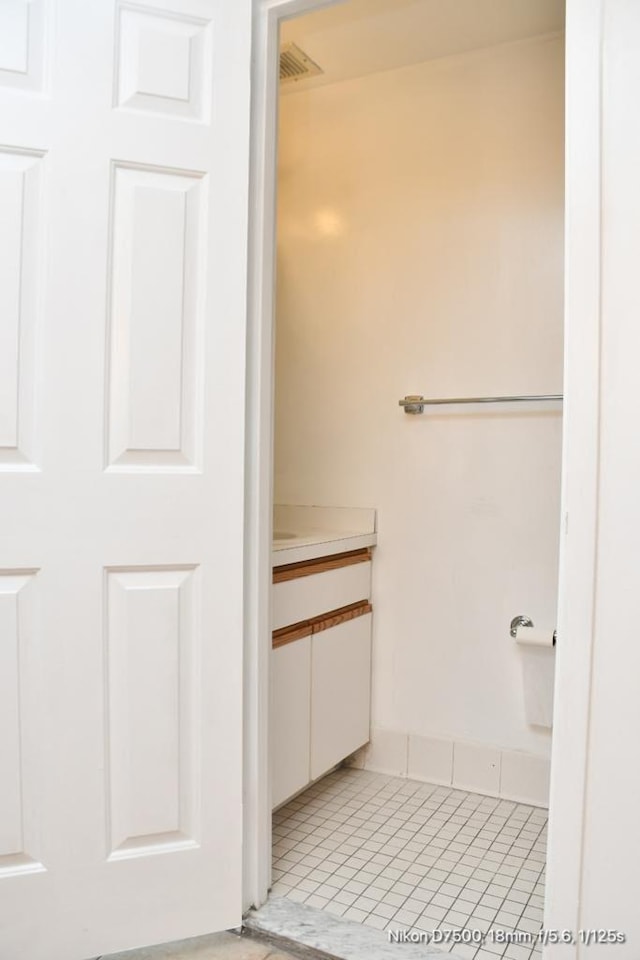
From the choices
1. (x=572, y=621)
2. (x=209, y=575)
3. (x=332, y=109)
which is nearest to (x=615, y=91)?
(x=572, y=621)

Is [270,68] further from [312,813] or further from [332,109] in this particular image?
[312,813]

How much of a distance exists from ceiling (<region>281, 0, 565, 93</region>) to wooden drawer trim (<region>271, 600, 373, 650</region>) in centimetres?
169

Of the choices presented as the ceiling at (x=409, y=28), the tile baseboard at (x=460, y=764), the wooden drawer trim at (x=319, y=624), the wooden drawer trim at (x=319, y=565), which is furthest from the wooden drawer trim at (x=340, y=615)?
the ceiling at (x=409, y=28)

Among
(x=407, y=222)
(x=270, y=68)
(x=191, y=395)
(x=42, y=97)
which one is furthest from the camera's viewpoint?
(x=407, y=222)

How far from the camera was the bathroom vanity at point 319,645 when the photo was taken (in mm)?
1897

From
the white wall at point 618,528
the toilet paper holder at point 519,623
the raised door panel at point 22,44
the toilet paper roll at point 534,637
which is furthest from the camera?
the toilet paper holder at point 519,623

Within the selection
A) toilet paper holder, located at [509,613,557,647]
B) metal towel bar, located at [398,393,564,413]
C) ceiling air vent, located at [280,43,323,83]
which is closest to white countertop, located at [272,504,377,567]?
metal towel bar, located at [398,393,564,413]

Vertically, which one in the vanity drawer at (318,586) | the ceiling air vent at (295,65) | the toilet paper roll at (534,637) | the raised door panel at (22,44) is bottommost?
the toilet paper roll at (534,637)

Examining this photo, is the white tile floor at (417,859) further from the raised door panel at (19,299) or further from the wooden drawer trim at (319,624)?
the raised door panel at (19,299)

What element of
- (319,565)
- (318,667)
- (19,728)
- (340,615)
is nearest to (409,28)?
(319,565)

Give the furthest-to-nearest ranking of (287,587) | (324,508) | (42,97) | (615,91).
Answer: (324,508), (287,587), (42,97), (615,91)

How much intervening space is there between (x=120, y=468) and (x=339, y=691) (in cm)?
113

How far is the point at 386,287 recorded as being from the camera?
7.79 feet

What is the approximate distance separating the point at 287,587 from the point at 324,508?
1.98ft
